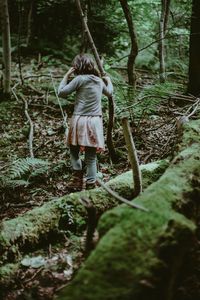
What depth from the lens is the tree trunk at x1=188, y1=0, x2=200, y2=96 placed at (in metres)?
6.06

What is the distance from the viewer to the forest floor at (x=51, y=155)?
241 cm

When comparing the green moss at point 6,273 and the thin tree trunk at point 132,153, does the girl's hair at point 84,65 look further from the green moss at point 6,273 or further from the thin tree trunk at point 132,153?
the green moss at point 6,273

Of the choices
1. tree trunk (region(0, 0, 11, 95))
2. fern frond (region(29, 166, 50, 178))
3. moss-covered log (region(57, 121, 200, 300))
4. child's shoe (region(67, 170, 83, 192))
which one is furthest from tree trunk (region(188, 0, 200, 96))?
moss-covered log (region(57, 121, 200, 300))

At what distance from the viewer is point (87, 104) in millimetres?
3814

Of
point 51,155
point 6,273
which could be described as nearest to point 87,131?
point 51,155

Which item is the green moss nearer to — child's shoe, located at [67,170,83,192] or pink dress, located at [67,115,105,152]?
child's shoe, located at [67,170,83,192]

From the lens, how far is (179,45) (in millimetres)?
9312

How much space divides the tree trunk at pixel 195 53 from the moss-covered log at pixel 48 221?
3983 mm

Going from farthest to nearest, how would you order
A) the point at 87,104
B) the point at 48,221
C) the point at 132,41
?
1. the point at 132,41
2. the point at 87,104
3. the point at 48,221

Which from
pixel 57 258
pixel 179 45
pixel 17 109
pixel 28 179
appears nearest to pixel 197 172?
pixel 57 258

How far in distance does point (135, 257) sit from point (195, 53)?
601 centimetres

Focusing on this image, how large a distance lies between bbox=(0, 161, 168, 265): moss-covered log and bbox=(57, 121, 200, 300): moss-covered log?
1.09 meters

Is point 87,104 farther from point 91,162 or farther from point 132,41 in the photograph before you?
point 132,41

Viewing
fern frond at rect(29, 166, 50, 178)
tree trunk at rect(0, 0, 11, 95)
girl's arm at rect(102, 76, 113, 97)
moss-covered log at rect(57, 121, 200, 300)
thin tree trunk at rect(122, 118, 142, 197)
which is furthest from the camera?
tree trunk at rect(0, 0, 11, 95)
